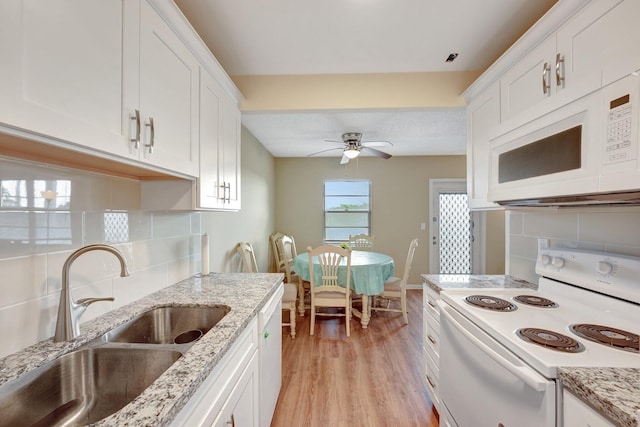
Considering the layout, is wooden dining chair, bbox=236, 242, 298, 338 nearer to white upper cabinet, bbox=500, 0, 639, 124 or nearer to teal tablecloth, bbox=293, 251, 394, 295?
teal tablecloth, bbox=293, 251, 394, 295

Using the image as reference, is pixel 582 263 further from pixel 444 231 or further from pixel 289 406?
pixel 444 231

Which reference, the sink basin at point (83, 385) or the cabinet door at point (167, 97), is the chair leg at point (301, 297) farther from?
the sink basin at point (83, 385)

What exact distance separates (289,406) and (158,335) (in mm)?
1118

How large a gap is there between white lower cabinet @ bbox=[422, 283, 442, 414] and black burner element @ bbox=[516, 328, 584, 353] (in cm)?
66

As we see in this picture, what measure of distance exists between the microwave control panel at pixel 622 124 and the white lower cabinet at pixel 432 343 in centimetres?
110

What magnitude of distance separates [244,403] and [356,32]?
198 cm

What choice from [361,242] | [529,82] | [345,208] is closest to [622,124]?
[529,82]

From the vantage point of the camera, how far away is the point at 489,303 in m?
1.35

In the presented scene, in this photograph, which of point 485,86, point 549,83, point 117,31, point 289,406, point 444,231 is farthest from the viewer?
point 444,231

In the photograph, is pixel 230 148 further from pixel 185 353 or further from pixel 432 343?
pixel 432 343

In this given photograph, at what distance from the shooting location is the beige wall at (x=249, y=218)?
99.3 inches

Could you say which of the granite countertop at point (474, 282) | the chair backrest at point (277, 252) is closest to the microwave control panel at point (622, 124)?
the granite countertop at point (474, 282)

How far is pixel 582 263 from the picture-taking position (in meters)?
1.34

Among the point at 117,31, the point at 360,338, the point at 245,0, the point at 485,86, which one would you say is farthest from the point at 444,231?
the point at 117,31
